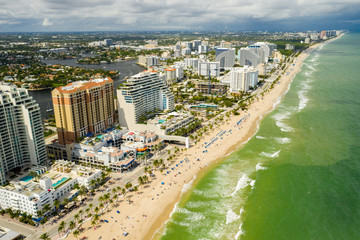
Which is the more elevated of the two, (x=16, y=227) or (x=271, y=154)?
(x=271, y=154)

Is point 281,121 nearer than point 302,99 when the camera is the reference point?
Yes

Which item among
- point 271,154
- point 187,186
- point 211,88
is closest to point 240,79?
point 211,88

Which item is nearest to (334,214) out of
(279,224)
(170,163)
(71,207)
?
(279,224)

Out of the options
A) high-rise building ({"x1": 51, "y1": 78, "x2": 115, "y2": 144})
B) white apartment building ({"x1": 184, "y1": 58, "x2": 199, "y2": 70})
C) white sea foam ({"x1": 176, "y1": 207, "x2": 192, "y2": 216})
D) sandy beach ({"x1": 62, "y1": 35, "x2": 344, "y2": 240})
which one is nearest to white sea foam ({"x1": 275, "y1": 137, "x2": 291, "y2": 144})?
sandy beach ({"x1": 62, "y1": 35, "x2": 344, "y2": 240})

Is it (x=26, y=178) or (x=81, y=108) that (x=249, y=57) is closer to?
(x=81, y=108)

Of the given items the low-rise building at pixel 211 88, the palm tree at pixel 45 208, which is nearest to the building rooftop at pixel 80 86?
the palm tree at pixel 45 208

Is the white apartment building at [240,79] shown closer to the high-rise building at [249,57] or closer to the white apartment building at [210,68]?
the white apartment building at [210,68]

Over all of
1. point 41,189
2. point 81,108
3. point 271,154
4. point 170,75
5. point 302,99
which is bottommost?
point 271,154

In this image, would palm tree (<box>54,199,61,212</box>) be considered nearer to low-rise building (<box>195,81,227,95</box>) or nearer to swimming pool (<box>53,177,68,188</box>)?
swimming pool (<box>53,177,68,188</box>)
